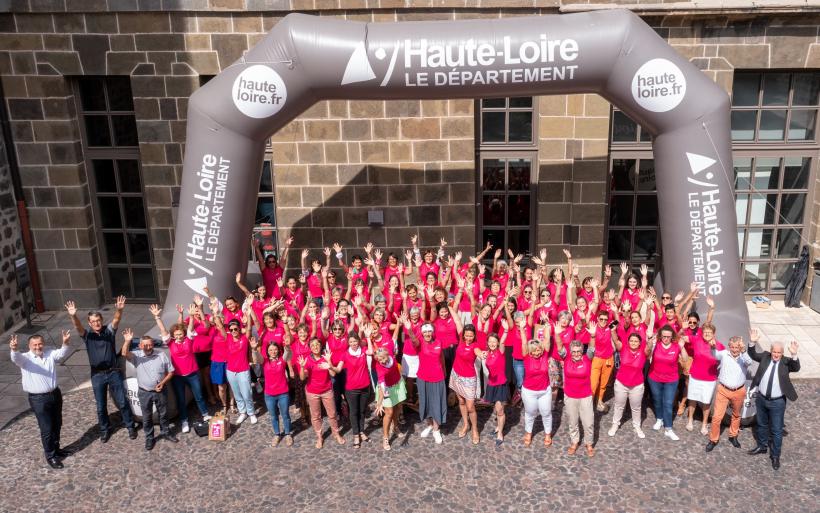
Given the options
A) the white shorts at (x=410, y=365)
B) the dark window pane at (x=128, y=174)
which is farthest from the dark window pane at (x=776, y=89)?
the dark window pane at (x=128, y=174)

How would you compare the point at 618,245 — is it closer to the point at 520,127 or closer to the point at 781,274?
the point at 520,127

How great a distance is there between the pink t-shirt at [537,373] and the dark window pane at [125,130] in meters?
8.26

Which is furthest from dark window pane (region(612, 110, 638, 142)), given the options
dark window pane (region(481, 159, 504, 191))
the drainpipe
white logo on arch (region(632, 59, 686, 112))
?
the drainpipe

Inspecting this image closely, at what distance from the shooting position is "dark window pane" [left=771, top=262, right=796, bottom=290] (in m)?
11.8

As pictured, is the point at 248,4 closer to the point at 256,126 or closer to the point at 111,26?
the point at 111,26

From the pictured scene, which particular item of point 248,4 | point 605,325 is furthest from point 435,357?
point 248,4

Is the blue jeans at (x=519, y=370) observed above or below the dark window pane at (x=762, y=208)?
below

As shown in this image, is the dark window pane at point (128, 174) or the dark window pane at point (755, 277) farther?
the dark window pane at point (755, 277)

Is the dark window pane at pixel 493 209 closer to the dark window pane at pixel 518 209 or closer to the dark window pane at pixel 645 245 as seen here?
the dark window pane at pixel 518 209

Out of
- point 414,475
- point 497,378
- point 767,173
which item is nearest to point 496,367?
point 497,378

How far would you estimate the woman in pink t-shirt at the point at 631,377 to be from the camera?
23.7ft

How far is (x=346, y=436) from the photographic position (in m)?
7.59

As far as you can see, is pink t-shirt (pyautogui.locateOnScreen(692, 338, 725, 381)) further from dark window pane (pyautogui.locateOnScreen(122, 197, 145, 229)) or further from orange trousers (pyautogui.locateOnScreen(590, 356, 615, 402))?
dark window pane (pyautogui.locateOnScreen(122, 197, 145, 229))

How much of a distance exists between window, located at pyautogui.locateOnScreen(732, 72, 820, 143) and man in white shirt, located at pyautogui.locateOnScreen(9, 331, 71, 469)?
431 inches
